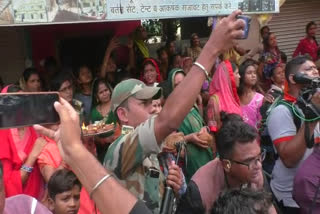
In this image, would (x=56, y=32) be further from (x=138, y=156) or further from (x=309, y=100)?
(x=138, y=156)

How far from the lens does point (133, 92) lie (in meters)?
2.24

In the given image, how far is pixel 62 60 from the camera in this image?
662 centimetres

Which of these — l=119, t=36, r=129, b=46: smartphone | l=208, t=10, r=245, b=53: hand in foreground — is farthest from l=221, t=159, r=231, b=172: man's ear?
l=119, t=36, r=129, b=46: smartphone

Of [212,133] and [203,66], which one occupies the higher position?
[203,66]

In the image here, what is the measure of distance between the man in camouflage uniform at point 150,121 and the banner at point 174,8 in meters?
1.16

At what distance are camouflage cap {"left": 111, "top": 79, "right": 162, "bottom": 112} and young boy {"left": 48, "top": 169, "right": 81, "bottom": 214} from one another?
2.19 ft

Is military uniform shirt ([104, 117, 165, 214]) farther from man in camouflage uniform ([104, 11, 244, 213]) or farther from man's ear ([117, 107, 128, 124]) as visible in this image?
man's ear ([117, 107, 128, 124])

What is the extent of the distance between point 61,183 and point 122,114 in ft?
2.33

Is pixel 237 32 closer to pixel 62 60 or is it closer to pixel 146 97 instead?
pixel 146 97

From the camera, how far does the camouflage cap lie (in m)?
2.21

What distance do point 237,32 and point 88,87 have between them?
3304mm

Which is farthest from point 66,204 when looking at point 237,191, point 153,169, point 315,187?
point 315,187

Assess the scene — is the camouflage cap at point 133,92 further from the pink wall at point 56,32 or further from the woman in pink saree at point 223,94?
the pink wall at point 56,32

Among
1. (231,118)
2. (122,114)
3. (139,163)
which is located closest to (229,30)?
(139,163)
